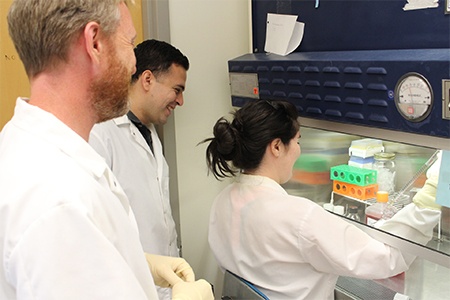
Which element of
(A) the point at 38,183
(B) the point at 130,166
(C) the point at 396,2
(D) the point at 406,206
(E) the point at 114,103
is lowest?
(D) the point at 406,206

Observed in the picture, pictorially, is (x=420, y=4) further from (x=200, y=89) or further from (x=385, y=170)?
(x=200, y=89)

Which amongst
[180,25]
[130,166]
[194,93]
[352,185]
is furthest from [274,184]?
[180,25]

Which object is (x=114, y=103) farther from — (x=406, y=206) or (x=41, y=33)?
(x=406, y=206)

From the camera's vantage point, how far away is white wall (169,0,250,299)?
1937mm

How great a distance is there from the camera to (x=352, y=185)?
170 centimetres

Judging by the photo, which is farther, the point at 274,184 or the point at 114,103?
the point at 274,184

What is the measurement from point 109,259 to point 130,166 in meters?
0.99

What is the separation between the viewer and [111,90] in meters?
0.80

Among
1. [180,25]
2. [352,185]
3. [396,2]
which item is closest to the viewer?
[396,2]

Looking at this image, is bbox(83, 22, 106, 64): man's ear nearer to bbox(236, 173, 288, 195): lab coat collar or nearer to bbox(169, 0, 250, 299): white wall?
bbox(236, 173, 288, 195): lab coat collar

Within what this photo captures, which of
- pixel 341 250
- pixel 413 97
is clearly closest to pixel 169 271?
pixel 341 250

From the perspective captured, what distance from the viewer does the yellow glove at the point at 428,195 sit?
4.46 feet

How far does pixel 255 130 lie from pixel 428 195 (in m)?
0.57

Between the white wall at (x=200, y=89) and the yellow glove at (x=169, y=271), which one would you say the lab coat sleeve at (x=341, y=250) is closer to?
the yellow glove at (x=169, y=271)
